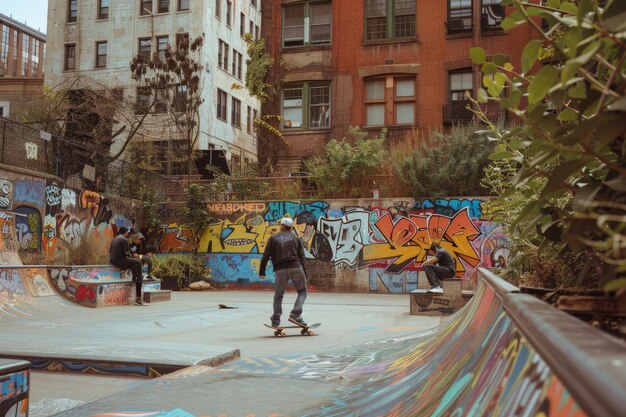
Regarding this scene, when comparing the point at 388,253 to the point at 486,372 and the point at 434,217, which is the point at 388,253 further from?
the point at 486,372

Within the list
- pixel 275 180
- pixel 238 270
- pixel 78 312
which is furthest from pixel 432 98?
pixel 78 312

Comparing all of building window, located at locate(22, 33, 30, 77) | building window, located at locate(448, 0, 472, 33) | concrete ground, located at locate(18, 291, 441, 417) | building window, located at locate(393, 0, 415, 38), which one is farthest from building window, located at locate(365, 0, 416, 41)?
building window, located at locate(22, 33, 30, 77)

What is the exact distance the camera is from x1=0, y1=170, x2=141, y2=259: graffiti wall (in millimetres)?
16344

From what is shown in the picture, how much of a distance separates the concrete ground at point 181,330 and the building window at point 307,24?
15186 mm

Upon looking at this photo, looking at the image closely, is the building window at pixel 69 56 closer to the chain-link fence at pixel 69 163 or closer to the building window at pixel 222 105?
Answer: the building window at pixel 222 105

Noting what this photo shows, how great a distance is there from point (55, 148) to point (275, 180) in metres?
8.08

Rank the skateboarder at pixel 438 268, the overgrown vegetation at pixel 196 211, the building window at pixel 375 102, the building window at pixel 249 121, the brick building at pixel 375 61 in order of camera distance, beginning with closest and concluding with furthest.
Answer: the skateboarder at pixel 438 268 → the overgrown vegetation at pixel 196 211 → the brick building at pixel 375 61 → the building window at pixel 375 102 → the building window at pixel 249 121

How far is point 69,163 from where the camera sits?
65.2 ft

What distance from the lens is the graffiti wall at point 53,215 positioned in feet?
53.6

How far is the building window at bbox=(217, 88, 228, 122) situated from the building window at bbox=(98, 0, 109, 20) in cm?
986

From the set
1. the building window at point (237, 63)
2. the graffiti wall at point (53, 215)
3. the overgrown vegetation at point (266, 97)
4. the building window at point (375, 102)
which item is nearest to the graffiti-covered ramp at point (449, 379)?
the graffiti wall at point (53, 215)

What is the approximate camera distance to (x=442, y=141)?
21625 millimetres

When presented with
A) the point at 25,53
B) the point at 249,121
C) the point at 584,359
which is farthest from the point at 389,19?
the point at 25,53

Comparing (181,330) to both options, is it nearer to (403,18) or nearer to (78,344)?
(78,344)
